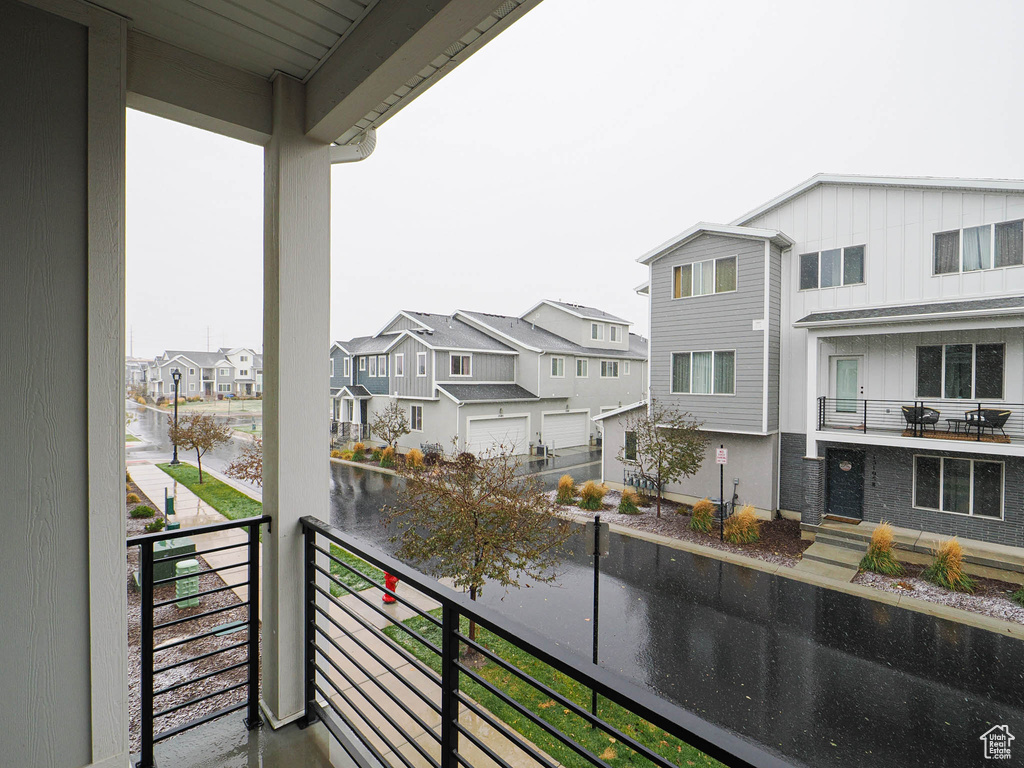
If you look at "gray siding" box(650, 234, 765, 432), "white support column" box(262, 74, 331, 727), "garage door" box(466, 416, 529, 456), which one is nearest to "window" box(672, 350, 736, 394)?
"gray siding" box(650, 234, 765, 432)

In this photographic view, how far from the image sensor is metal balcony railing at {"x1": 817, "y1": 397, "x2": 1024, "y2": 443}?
603cm

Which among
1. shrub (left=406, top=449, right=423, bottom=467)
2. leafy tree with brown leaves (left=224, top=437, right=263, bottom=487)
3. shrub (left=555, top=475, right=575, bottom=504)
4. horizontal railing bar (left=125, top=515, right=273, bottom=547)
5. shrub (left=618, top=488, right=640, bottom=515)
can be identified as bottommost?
shrub (left=618, top=488, right=640, bottom=515)

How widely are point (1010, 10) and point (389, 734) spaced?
310 inches

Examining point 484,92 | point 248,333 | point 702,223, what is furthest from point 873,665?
point 484,92

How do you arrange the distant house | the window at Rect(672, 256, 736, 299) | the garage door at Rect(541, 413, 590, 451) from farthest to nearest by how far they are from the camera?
the garage door at Rect(541, 413, 590, 451), the distant house, the window at Rect(672, 256, 736, 299)

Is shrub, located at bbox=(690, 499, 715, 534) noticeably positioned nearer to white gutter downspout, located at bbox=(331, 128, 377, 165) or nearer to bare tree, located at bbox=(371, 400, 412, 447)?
white gutter downspout, located at bbox=(331, 128, 377, 165)

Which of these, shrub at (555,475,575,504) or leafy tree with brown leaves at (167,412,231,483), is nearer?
leafy tree with brown leaves at (167,412,231,483)

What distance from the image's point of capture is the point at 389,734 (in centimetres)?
259

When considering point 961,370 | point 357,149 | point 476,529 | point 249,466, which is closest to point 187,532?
point 357,149

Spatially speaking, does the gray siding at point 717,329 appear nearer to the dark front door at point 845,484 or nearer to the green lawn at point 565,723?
the dark front door at point 845,484

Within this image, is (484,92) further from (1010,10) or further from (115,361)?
(115,361)

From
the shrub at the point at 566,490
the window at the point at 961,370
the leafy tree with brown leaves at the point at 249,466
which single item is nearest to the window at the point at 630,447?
the shrub at the point at 566,490

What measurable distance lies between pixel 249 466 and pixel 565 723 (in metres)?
3.74

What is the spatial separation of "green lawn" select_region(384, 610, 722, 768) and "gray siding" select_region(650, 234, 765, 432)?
19.6ft
